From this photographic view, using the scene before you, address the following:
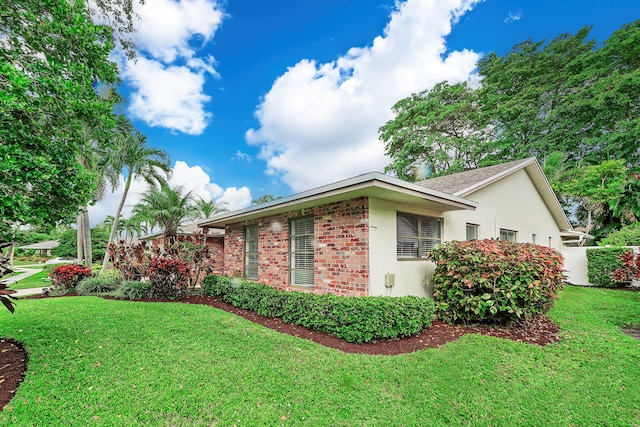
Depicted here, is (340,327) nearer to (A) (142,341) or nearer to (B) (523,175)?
(A) (142,341)

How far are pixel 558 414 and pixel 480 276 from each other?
280 centimetres

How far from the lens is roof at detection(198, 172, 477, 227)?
5.06m

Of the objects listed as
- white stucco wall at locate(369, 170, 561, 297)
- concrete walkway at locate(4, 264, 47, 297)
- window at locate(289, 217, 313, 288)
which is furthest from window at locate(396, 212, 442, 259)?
concrete walkway at locate(4, 264, 47, 297)

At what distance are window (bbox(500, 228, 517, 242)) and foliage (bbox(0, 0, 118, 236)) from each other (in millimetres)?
11735

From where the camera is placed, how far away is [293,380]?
11.8 feet

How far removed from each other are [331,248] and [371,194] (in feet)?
5.24

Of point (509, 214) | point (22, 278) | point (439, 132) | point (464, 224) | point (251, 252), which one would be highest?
point (439, 132)

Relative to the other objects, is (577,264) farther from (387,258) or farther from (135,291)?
(135,291)

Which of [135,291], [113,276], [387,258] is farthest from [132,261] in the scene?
[387,258]

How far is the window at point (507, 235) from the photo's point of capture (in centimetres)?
1036

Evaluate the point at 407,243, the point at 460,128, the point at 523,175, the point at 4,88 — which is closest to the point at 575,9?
the point at 460,128

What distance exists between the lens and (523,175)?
1152 cm

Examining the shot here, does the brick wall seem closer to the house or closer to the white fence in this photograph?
the house

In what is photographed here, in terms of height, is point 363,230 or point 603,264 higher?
point 363,230
